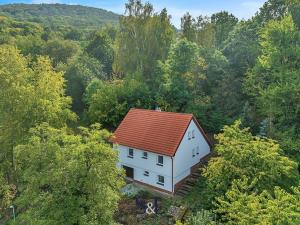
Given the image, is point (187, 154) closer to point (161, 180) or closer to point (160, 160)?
point (160, 160)

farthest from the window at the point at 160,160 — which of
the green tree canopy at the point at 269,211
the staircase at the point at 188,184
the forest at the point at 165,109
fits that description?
the green tree canopy at the point at 269,211

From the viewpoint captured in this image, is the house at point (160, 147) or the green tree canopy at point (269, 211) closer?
the green tree canopy at point (269, 211)

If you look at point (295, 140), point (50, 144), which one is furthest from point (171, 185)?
point (50, 144)

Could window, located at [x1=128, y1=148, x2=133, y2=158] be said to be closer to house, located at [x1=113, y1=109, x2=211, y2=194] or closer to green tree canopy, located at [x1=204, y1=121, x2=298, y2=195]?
house, located at [x1=113, y1=109, x2=211, y2=194]

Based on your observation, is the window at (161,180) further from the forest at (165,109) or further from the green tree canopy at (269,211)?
the green tree canopy at (269,211)

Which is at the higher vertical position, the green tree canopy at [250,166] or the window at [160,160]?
the green tree canopy at [250,166]

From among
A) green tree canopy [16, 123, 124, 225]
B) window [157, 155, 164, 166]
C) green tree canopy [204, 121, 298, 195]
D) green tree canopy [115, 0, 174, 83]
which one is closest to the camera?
green tree canopy [16, 123, 124, 225]

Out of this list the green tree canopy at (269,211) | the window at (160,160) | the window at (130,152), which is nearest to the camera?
the green tree canopy at (269,211)

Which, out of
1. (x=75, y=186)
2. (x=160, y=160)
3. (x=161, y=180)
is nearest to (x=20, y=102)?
(x=75, y=186)

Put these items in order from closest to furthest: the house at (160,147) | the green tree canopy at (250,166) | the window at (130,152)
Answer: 1. the green tree canopy at (250,166)
2. the house at (160,147)
3. the window at (130,152)

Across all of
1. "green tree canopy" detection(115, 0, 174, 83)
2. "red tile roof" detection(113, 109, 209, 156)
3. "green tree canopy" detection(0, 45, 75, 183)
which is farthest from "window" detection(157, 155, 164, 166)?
"green tree canopy" detection(115, 0, 174, 83)
